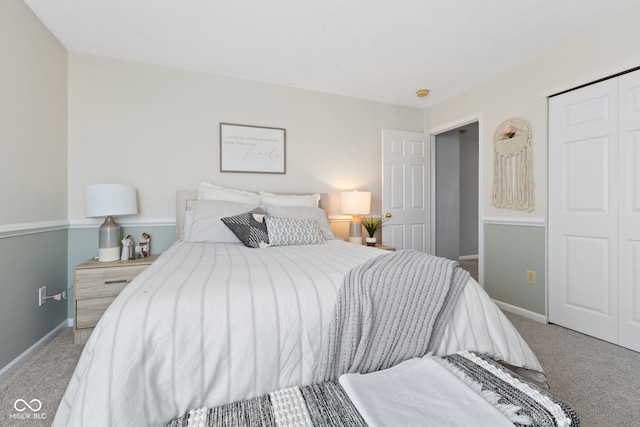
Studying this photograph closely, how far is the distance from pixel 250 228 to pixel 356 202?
1364 millimetres

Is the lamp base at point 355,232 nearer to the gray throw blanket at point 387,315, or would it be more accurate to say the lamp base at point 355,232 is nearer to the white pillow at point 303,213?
the white pillow at point 303,213

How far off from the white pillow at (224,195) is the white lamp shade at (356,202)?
3.18 feet

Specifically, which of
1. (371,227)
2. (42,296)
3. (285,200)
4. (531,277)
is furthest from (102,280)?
(531,277)

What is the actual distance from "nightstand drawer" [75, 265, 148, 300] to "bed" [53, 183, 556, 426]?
41.8 inches

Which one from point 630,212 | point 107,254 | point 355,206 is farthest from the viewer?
point 355,206

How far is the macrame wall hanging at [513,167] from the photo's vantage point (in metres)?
2.80

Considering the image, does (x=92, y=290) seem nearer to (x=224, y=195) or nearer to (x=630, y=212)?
(x=224, y=195)

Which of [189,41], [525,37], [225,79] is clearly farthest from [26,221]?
[525,37]

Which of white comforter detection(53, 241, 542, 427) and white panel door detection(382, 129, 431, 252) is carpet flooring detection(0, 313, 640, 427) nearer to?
white comforter detection(53, 241, 542, 427)

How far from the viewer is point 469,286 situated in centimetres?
142

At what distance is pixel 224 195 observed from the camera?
283 cm

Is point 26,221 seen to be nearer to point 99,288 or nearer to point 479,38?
point 99,288

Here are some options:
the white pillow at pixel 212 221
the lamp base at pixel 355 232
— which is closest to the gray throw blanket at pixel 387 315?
the white pillow at pixel 212 221

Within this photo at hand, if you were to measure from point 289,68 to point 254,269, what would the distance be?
2.24 metres
